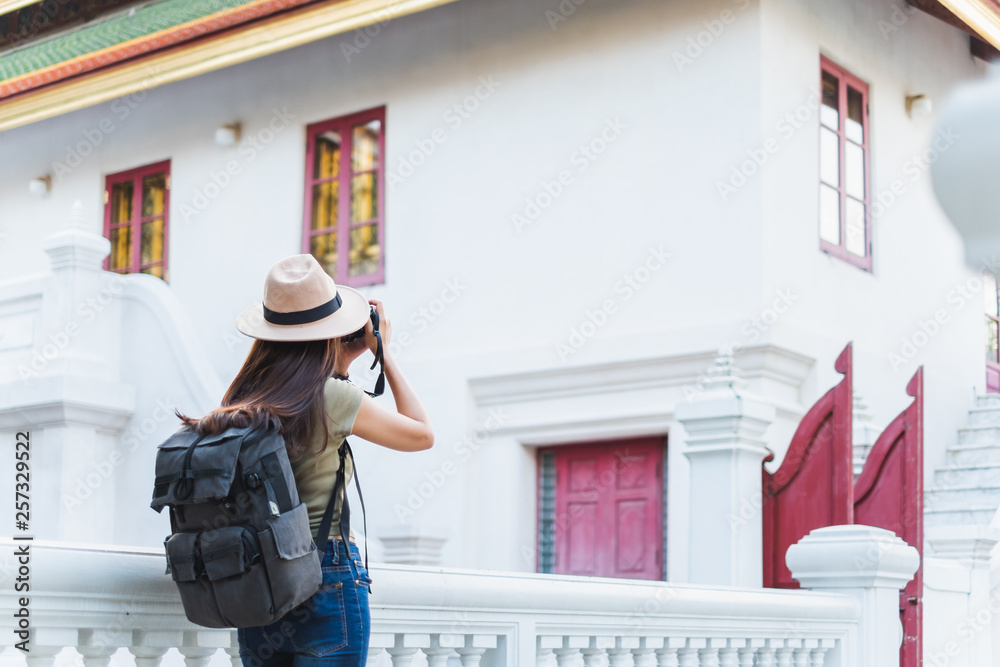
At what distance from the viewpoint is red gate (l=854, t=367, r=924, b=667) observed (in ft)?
20.3

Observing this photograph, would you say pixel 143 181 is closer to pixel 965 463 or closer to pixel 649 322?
pixel 649 322

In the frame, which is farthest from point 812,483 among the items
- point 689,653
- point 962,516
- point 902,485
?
point 962,516

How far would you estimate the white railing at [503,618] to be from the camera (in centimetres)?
281

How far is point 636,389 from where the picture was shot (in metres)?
9.45

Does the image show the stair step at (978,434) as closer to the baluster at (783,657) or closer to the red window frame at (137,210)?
the baluster at (783,657)

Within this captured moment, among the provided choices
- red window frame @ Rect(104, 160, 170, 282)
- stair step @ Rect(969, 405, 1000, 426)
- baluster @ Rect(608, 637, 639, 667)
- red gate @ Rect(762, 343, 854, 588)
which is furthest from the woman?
red window frame @ Rect(104, 160, 170, 282)

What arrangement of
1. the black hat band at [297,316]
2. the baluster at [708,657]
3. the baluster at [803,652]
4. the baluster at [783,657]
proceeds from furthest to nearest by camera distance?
the baluster at [803,652] → the baluster at [783,657] → the baluster at [708,657] → the black hat band at [297,316]

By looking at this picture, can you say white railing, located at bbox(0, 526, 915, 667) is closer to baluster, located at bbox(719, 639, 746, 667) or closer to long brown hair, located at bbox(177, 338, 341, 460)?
baluster, located at bbox(719, 639, 746, 667)

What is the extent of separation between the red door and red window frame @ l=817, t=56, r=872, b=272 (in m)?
2.10

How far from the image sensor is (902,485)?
6.35 m

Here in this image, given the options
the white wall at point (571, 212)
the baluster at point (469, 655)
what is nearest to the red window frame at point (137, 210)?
the white wall at point (571, 212)

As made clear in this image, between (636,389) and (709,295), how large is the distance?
2.82ft

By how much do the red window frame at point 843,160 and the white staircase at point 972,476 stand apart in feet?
Answer: 5.86

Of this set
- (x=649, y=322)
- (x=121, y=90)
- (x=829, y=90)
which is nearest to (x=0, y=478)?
(x=121, y=90)
